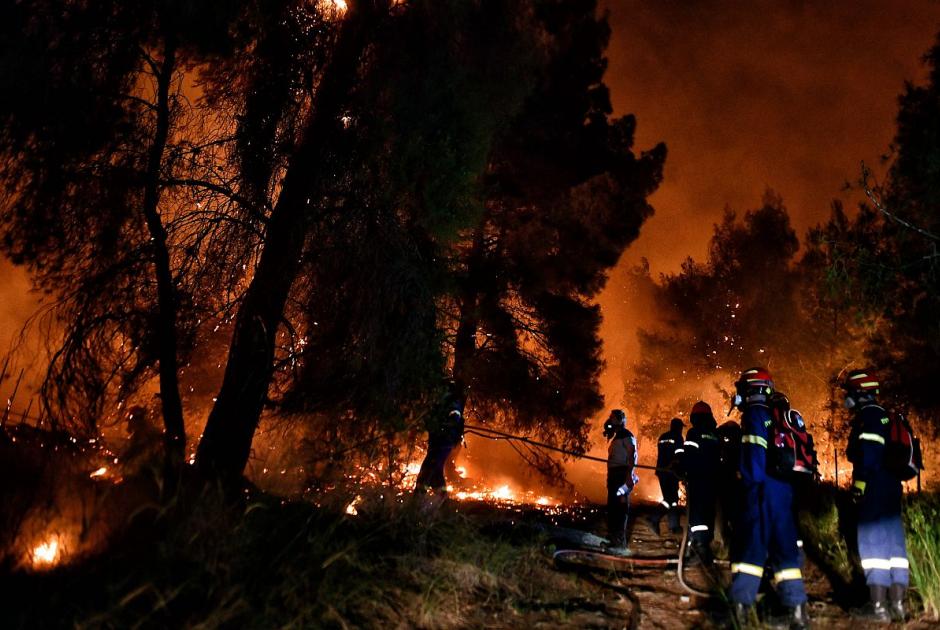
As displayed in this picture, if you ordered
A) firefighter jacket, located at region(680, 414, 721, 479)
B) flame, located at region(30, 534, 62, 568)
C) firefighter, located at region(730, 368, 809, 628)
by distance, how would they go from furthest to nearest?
firefighter jacket, located at region(680, 414, 721, 479)
firefighter, located at region(730, 368, 809, 628)
flame, located at region(30, 534, 62, 568)

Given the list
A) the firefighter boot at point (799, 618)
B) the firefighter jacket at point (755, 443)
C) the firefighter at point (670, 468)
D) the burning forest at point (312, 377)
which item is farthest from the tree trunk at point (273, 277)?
the firefighter at point (670, 468)

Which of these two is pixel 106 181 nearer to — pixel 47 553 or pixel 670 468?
Result: pixel 47 553

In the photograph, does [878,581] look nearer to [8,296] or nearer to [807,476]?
[807,476]

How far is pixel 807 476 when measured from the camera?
6.05 metres

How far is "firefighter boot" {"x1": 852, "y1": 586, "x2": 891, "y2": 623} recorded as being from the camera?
16.1 feet

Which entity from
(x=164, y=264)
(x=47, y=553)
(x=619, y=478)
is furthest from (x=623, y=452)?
(x=47, y=553)

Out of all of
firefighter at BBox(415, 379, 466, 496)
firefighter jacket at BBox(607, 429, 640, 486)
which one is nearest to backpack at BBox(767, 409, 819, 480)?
firefighter jacket at BBox(607, 429, 640, 486)

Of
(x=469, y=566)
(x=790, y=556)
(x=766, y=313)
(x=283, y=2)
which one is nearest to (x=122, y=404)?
(x=469, y=566)

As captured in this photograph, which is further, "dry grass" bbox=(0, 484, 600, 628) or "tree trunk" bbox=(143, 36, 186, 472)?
"tree trunk" bbox=(143, 36, 186, 472)

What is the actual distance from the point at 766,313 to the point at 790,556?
2632 centimetres

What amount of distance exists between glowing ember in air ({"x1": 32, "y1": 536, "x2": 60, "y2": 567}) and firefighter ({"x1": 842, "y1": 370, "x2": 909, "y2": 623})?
5852 mm

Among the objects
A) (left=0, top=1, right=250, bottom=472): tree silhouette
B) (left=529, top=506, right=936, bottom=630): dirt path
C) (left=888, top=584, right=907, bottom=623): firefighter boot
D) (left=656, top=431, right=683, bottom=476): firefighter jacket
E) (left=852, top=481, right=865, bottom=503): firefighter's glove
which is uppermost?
(left=0, top=1, right=250, bottom=472): tree silhouette

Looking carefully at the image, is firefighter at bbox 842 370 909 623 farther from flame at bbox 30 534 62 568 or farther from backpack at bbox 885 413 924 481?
flame at bbox 30 534 62 568

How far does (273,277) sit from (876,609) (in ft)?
20.5
